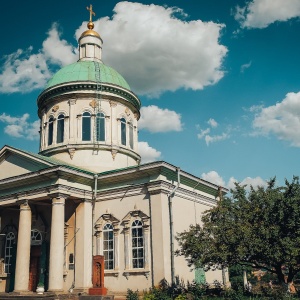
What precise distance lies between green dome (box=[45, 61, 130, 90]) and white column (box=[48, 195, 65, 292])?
887cm

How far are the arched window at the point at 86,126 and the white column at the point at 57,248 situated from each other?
220 inches

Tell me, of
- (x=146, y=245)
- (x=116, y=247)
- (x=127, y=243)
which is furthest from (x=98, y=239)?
(x=146, y=245)

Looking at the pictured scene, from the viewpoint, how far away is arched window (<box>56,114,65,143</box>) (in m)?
24.2

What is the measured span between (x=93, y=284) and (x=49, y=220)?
4.80m

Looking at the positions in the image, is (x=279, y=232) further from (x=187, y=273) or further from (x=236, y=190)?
(x=187, y=273)

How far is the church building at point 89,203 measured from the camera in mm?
18625

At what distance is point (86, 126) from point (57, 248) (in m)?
8.17

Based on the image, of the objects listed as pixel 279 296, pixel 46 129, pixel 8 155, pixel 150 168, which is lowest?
pixel 279 296

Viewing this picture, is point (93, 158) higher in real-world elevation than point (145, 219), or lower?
higher

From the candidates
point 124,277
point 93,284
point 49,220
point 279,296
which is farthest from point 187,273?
point 49,220

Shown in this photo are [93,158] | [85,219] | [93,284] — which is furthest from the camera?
[93,158]

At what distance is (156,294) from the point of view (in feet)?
53.7

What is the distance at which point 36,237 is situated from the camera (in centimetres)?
2191

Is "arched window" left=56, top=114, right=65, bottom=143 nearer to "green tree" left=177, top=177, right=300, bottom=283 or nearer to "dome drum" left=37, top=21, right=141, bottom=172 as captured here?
"dome drum" left=37, top=21, right=141, bottom=172
